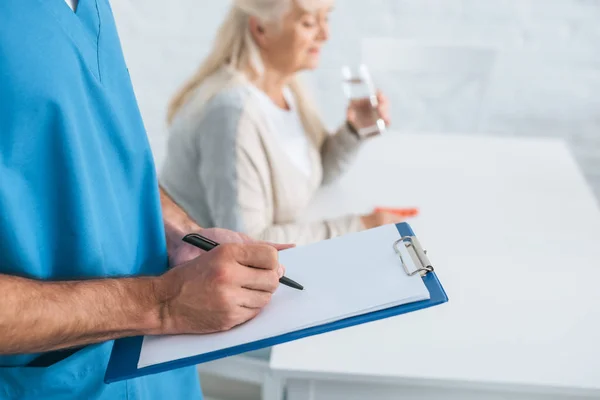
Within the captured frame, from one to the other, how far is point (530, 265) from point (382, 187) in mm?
429

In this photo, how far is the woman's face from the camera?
4.53 feet

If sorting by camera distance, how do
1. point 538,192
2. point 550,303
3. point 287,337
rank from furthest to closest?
point 538,192 < point 550,303 < point 287,337

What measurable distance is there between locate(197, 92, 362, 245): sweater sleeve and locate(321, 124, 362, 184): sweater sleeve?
0.31m

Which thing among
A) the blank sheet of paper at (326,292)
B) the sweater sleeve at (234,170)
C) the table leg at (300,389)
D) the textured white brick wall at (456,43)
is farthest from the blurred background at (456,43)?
the blank sheet of paper at (326,292)

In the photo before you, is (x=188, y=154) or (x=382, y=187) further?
(x=382, y=187)

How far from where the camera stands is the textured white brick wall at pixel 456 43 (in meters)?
2.61

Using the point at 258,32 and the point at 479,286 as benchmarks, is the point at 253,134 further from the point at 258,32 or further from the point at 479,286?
the point at 479,286

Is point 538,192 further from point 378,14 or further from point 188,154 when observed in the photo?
point 378,14

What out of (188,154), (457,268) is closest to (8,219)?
(188,154)

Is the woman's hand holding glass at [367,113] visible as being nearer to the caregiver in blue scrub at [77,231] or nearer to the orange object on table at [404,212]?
the orange object on table at [404,212]

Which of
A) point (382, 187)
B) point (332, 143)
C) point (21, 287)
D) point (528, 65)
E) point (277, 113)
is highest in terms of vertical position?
point (21, 287)

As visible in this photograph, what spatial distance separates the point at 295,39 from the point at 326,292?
0.78 meters

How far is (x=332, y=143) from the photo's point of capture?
1.64 meters

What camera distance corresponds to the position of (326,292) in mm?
775
